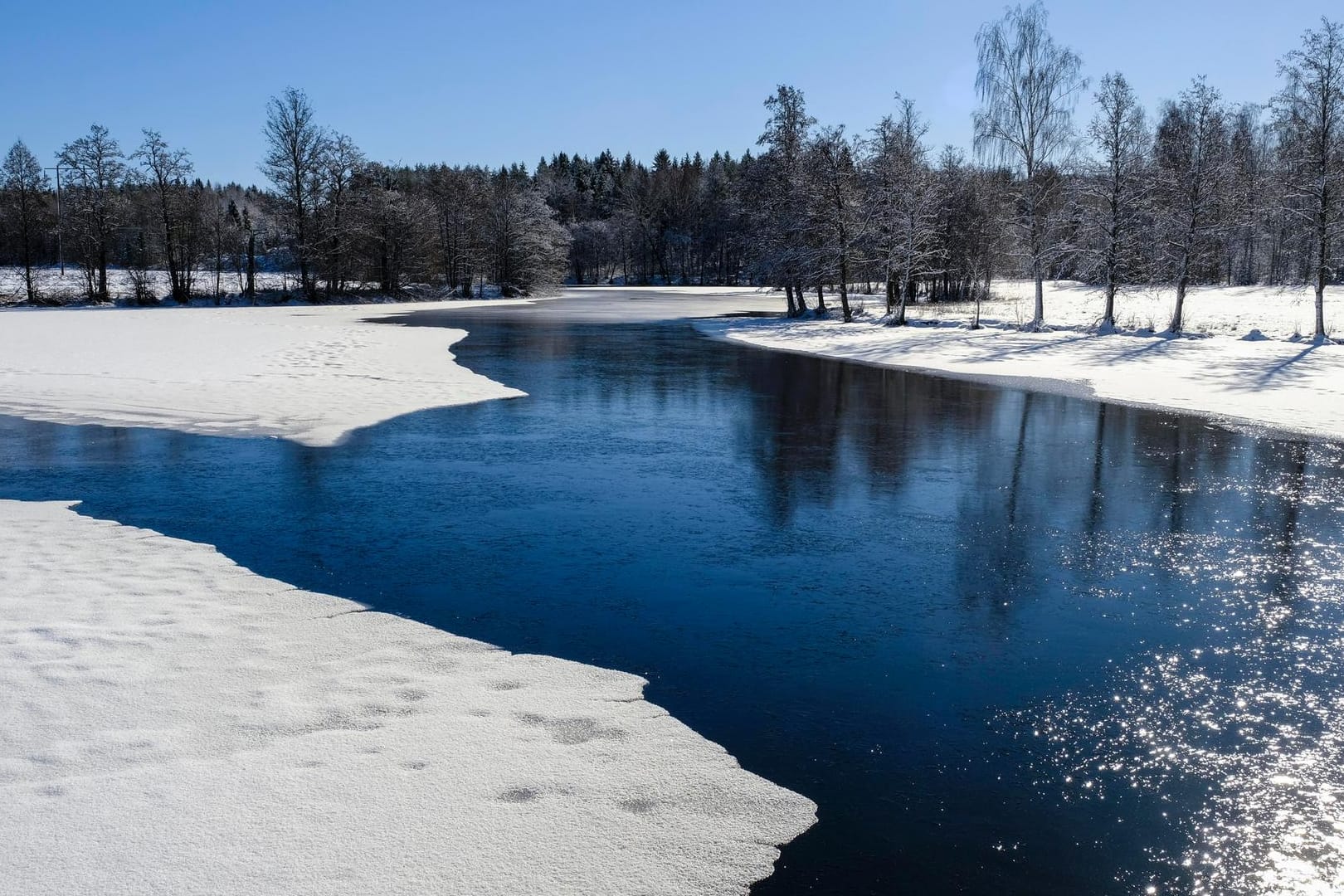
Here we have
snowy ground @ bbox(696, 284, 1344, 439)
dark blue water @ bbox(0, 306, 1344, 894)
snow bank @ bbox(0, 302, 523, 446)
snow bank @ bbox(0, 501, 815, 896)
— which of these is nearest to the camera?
snow bank @ bbox(0, 501, 815, 896)

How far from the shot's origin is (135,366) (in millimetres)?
22219

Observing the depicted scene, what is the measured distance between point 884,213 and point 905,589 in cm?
3585

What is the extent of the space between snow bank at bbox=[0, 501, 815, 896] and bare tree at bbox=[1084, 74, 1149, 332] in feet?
105

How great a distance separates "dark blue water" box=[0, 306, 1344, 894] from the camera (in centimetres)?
458

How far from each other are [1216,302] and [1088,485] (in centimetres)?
3835

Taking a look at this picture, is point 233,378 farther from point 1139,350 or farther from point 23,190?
point 23,190

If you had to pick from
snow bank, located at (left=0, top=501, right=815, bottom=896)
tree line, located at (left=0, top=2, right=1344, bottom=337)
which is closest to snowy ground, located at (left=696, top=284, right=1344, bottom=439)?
tree line, located at (left=0, top=2, right=1344, bottom=337)

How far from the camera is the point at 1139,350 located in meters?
28.0

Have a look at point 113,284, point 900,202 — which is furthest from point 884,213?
point 113,284

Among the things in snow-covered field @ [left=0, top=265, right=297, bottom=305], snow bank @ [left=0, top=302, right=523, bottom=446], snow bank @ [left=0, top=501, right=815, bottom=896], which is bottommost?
snow bank @ [left=0, top=501, right=815, bottom=896]

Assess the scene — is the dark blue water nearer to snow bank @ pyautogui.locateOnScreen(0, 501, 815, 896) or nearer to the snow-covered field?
snow bank @ pyautogui.locateOnScreen(0, 501, 815, 896)

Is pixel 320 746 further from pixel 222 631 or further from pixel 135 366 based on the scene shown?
pixel 135 366

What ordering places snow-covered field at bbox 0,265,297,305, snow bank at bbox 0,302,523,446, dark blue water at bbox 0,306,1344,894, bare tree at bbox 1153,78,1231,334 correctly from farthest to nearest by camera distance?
snow-covered field at bbox 0,265,297,305 → bare tree at bbox 1153,78,1231,334 → snow bank at bbox 0,302,523,446 → dark blue water at bbox 0,306,1344,894

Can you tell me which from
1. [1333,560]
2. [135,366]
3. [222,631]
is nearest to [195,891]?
[222,631]
